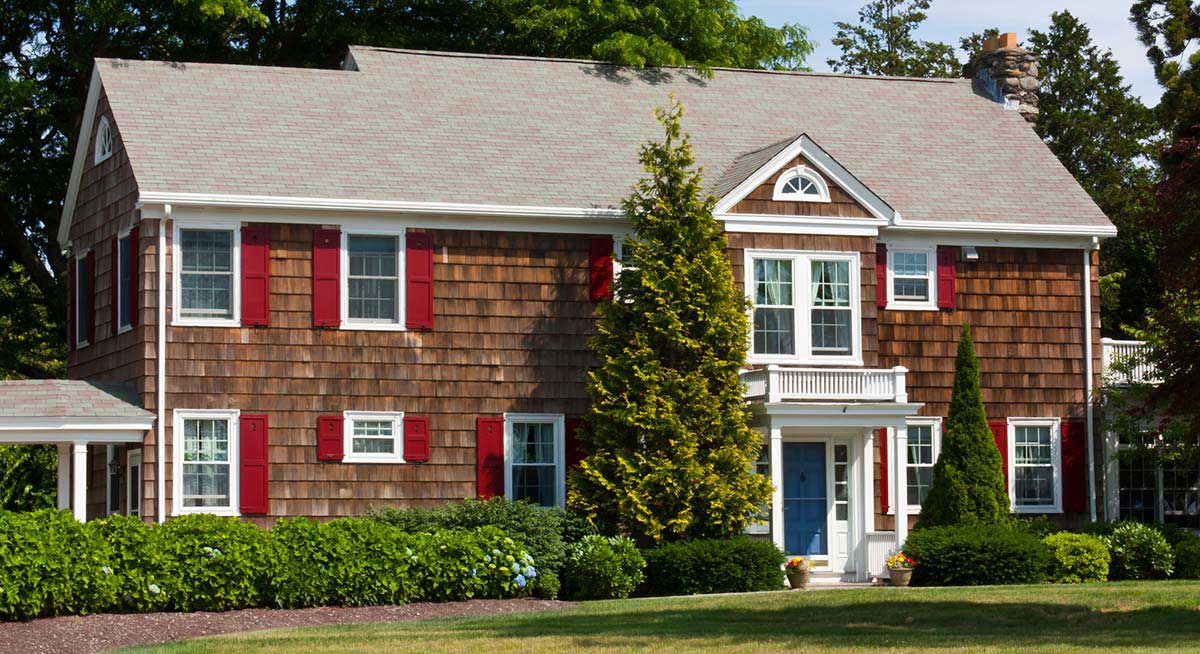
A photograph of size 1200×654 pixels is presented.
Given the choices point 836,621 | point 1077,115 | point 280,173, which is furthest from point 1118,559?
point 1077,115

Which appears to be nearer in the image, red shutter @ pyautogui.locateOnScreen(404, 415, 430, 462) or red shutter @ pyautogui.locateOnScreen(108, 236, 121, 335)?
red shutter @ pyautogui.locateOnScreen(404, 415, 430, 462)

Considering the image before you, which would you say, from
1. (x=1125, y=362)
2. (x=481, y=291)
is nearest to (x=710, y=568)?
(x=481, y=291)

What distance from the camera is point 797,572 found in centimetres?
2633

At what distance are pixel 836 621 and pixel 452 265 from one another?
9.64m

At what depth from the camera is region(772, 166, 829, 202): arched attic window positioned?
2777cm

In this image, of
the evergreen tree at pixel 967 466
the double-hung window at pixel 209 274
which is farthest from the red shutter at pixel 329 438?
the evergreen tree at pixel 967 466

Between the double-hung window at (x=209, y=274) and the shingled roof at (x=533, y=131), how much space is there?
0.71m

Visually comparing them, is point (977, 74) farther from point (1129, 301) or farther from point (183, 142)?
point (183, 142)

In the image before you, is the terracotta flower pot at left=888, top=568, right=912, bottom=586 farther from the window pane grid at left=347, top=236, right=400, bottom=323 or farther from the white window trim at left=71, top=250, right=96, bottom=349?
the white window trim at left=71, top=250, right=96, bottom=349

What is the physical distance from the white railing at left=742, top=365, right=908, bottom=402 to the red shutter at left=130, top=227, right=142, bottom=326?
9.19 metres

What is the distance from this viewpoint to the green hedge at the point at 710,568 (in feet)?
81.9

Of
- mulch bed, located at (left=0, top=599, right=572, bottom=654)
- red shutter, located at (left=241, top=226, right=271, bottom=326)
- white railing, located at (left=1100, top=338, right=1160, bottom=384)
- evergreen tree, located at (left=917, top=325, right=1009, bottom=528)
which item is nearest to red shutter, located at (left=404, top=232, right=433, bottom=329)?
red shutter, located at (left=241, top=226, right=271, bottom=326)

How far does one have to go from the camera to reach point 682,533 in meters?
25.9

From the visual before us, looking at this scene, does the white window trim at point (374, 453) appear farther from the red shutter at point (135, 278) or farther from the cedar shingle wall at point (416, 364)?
the red shutter at point (135, 278)
